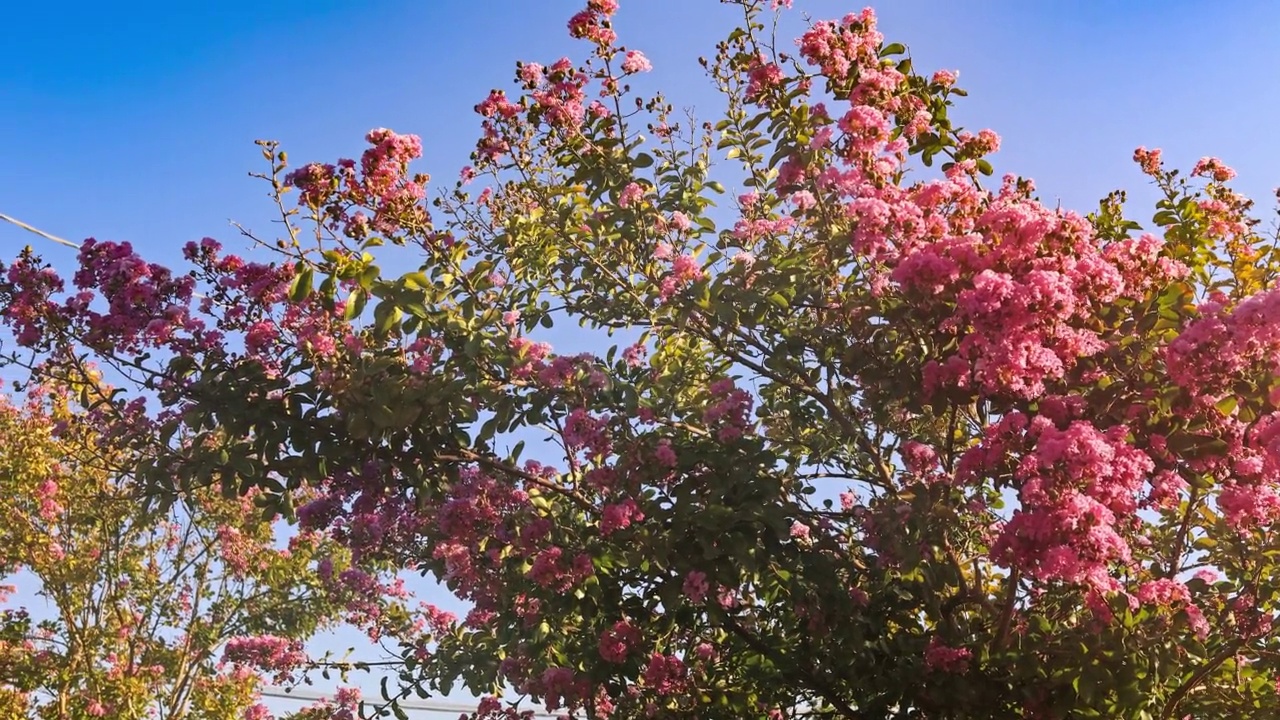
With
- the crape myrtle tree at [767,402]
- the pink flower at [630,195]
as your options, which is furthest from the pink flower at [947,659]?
the pink flower at [630,195]

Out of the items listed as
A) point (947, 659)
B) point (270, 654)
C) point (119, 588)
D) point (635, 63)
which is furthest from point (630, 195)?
point (119, 588)

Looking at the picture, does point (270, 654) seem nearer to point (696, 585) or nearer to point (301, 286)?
point (301, 286)

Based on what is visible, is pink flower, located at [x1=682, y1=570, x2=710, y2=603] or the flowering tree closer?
pink flower, located at [x1=682, y1=570, x2=710, y2=603]

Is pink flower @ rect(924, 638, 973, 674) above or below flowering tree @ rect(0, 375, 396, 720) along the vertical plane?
below

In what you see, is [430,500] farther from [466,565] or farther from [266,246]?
[266,246]

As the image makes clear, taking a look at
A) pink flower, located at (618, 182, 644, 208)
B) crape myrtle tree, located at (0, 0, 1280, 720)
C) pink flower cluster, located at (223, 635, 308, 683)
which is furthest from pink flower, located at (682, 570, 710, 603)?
pink flower cluster, located at (223, 635, 308, 683)

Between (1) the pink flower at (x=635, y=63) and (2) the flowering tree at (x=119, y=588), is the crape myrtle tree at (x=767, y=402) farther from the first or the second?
(2) the flowering tree at (x=119, y=588)

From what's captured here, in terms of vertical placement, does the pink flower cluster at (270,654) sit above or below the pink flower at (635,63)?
below

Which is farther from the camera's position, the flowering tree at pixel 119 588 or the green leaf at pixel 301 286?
the flowering tree at pixel 119 588

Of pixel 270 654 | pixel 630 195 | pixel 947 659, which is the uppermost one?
pixel 630 195

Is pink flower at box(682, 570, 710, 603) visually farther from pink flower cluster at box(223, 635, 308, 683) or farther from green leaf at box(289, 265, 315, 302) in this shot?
pink flower cluster at box(223, 635, 308, 683)

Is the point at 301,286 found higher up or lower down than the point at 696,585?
higher up

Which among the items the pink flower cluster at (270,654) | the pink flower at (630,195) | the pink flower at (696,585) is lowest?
the pink flower at (696,585)

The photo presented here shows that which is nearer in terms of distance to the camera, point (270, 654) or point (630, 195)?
point (630, 195)
